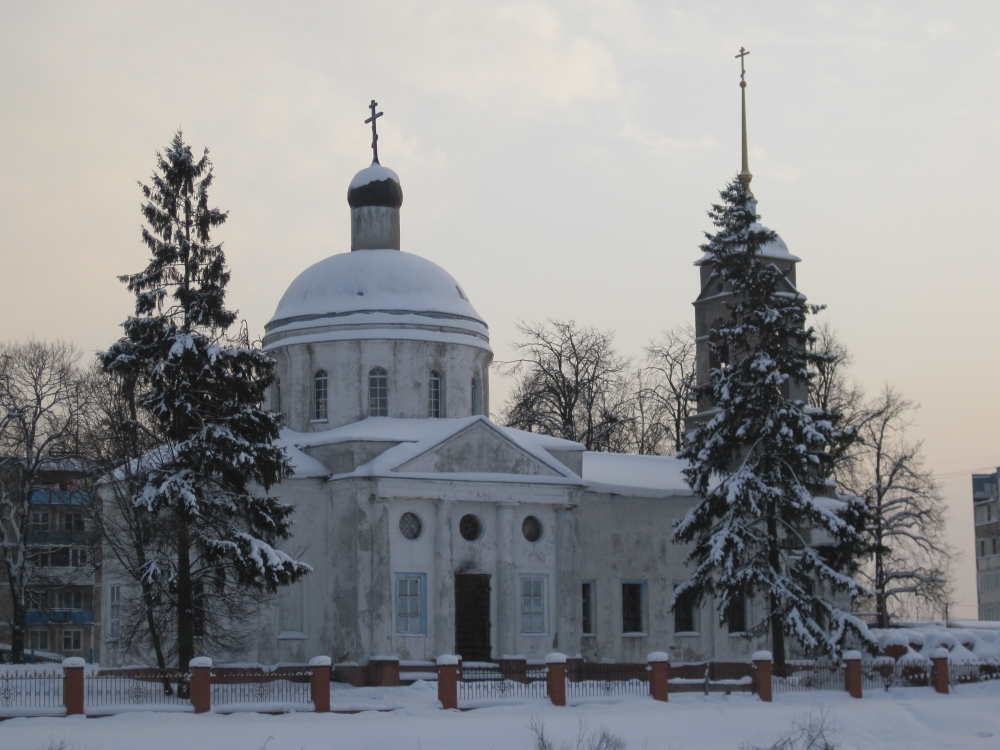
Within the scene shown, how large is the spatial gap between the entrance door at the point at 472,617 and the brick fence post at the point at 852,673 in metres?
7.85

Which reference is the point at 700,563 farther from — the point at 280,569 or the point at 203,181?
the point at 203,181

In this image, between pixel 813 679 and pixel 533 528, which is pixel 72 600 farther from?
pixel 813 679

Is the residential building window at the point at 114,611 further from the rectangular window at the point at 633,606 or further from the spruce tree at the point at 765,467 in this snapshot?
the spruce tree at the point at 765,467

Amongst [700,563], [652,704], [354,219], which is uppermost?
[354,219]

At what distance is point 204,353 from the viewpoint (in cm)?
2700

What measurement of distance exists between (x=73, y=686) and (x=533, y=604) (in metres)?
12.9

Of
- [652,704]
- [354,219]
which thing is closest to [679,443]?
[354,219]

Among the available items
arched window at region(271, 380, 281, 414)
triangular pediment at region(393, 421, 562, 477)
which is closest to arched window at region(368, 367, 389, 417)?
arched window at region(271, 380, 281, 414)

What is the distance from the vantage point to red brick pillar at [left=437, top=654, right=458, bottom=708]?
2620cm

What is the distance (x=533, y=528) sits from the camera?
34.5m

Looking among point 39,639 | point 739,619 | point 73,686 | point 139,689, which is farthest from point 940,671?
point 39,639

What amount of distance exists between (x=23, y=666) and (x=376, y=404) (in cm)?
1163

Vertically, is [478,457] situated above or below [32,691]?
above

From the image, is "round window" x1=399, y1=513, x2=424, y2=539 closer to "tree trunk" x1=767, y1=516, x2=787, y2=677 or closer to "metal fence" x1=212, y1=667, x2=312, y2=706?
"metal fence" x1=212, y1=667, x2=312, y2=706
